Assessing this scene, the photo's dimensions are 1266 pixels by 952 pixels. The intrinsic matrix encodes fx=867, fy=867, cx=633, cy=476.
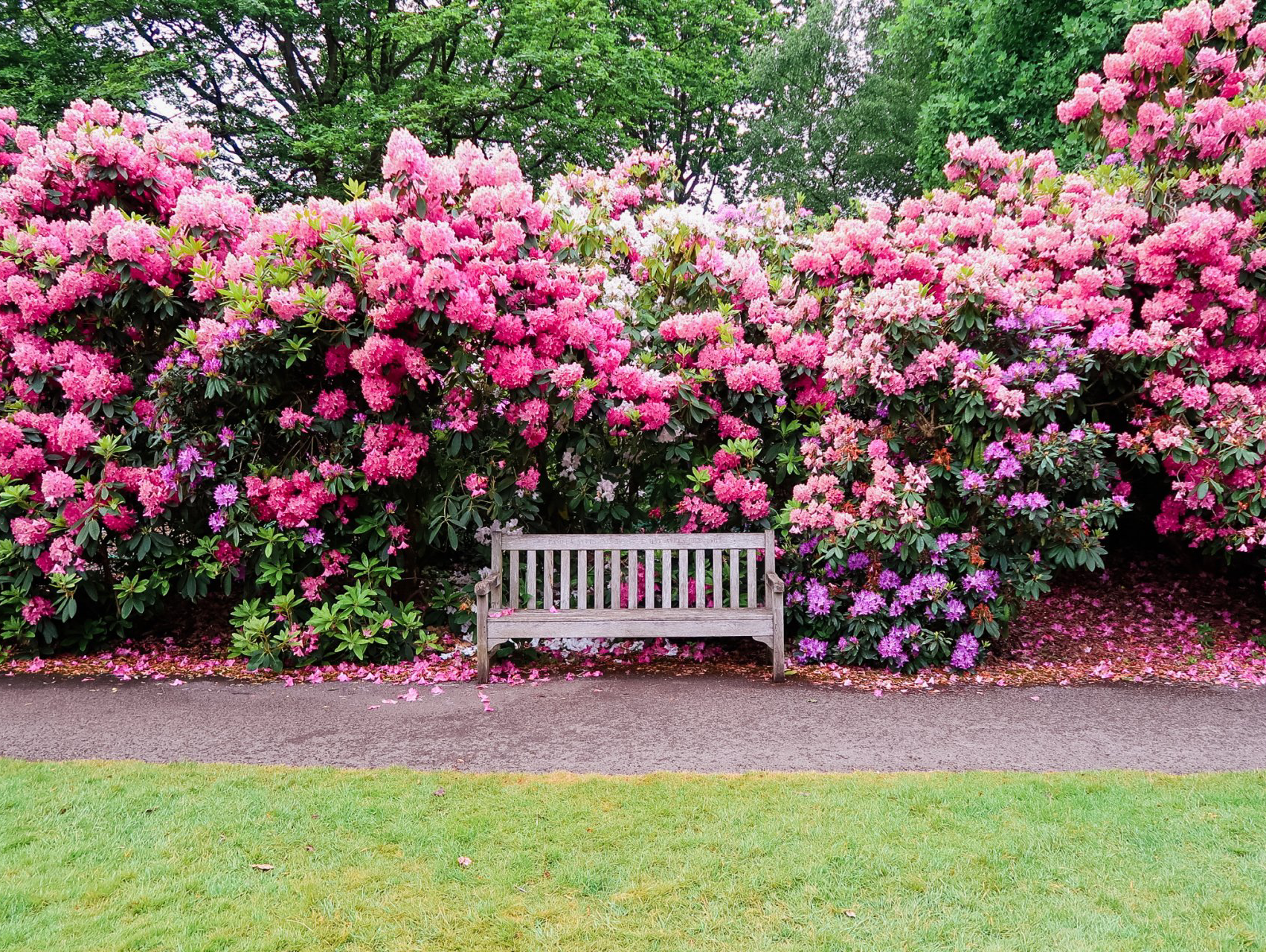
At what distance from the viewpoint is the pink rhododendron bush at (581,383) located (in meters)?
5.06

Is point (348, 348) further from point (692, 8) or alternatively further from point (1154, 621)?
point (692, 8)

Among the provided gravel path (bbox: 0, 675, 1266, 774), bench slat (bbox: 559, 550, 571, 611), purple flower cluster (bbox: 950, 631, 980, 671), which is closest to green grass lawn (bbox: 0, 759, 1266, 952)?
gravel path (bbox: 0, 675, 1266, 774)

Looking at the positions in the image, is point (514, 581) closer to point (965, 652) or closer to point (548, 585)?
point (548, 585)

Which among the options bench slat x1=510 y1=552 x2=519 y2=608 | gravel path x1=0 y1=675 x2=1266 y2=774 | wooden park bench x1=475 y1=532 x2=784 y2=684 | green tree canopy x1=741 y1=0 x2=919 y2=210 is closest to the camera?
gravel path x1=0 y1=675 x2=1266 y2=774

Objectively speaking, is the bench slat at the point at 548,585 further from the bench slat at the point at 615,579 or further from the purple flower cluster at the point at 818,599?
the purple flower cluster at the point at 818,599

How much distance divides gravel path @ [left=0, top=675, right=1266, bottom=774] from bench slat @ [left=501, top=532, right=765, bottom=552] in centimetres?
82

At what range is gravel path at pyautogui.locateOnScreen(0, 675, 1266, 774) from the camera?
12.8 feet

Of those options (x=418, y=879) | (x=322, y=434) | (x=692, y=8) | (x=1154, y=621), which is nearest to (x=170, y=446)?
(x=322, y=434)

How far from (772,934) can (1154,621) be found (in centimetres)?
546

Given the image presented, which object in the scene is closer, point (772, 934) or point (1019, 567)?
point (772, 934)

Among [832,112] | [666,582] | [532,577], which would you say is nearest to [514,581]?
[532,577]

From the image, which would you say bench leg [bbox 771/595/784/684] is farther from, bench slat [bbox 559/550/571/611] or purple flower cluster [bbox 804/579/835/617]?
bench slat [bbox 559/550/571/611]

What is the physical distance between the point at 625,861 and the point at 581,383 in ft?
9.83

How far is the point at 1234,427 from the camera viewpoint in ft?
17.2
